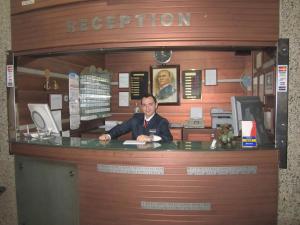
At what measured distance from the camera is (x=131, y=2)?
2713 mm

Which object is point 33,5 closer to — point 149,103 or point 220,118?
point 149,103

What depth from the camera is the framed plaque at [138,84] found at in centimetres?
550

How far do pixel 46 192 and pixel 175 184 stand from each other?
5.22 feet

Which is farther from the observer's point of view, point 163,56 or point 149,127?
point 163,56

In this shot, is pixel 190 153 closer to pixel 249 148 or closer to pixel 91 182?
pixel 249 148

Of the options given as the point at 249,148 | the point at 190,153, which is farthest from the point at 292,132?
the point at 190,153

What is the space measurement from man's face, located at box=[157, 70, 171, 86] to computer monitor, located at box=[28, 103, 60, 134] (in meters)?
2.75

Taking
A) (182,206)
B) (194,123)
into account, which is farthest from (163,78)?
(182,206)

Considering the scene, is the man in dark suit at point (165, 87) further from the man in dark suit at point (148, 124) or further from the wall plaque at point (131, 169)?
the wall plaque at point (131, 169)

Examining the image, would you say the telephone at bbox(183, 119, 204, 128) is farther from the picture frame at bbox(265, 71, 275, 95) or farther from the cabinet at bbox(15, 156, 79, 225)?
the cabinet at bbox(15, 156, 79, 225)

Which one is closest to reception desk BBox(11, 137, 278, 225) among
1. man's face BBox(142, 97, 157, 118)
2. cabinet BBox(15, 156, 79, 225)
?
cabinet BBox(15, 156, 79, 225)

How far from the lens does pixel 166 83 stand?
212 inches

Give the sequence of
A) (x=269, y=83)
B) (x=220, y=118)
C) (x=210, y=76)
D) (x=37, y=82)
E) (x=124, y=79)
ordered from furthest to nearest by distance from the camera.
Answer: (x=124, y=79)
(x=210, y=76)
(x=220, y=118)
(x=37, y=82)
(x=269, y=83)

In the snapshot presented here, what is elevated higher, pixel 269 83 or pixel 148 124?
pixel 269 83
